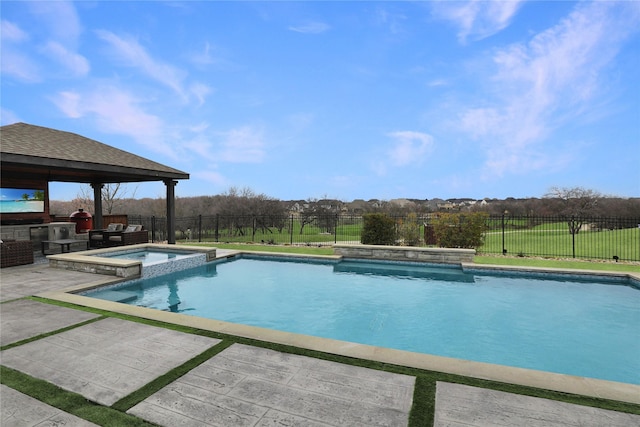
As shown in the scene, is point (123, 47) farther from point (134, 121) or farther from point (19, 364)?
point (19, 364)

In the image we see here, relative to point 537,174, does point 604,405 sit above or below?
below

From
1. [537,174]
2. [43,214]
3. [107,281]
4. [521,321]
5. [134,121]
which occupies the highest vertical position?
[134,121]

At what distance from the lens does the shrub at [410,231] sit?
1391cm

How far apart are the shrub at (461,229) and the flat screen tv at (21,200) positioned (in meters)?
15.0

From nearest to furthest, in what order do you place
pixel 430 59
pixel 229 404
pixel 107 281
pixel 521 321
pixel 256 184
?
1. pixel 229 404
2. pixel 521 321
3. pixel 107 281
4. pixel 430 59
5. pixel 256 184

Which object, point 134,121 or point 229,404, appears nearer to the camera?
point 229,404

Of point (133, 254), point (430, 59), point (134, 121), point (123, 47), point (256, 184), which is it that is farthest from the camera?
point (256, 184)

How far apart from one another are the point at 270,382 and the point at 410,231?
39.3ft

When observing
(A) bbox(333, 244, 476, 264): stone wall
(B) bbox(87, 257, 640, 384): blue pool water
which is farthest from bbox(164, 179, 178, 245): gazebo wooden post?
(A) bbox(333, 244, 476, 264): stone wall

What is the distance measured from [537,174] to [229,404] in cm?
2290

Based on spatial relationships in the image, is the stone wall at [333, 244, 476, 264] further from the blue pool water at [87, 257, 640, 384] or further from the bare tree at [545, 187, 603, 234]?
the bare tree at [545, 187, 603, 234]

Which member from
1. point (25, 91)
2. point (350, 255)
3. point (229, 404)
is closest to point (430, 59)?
point (350, 255)

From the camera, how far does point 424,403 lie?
2.56m

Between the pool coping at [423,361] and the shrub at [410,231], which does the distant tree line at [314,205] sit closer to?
the shrub at [410,231]
